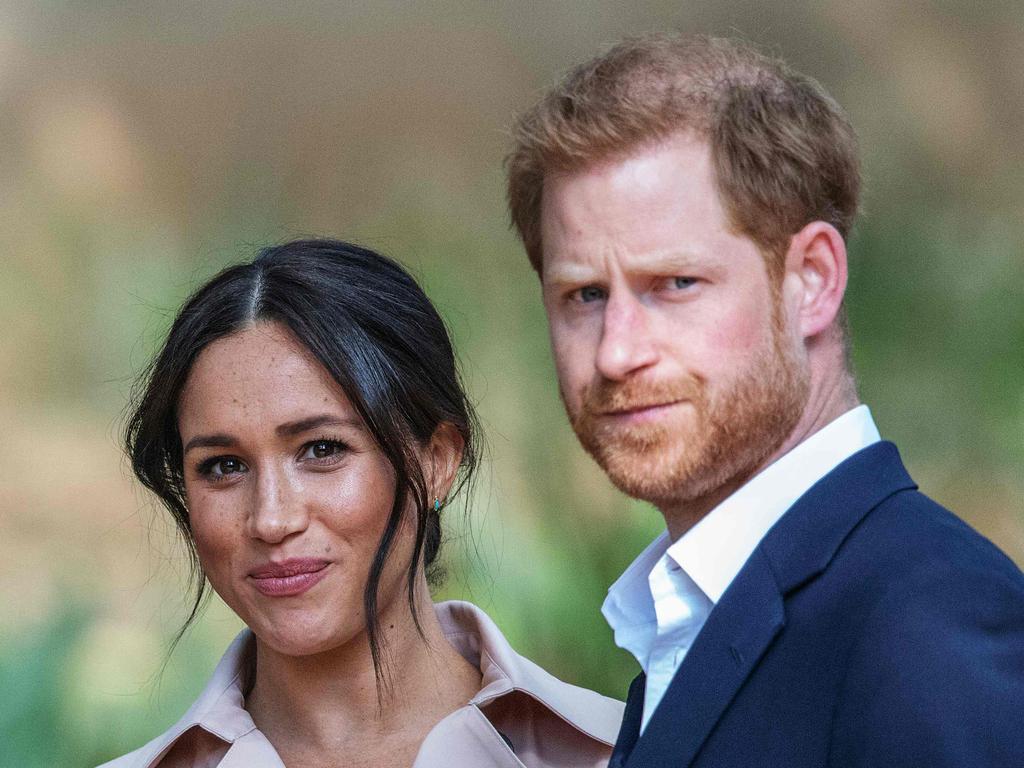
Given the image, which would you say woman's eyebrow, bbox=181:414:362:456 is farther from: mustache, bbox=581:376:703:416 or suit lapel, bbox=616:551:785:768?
suit lapel, bbox=616:551:785:768

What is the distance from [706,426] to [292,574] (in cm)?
107

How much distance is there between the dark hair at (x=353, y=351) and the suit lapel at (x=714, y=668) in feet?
3.40

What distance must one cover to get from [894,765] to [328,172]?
12.2ft

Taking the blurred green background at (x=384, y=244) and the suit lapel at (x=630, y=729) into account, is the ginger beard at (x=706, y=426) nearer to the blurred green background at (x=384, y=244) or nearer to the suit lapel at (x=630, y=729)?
the suit lapel at (x=630, y=729)

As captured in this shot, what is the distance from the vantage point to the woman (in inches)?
109

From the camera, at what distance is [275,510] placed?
2717 mm

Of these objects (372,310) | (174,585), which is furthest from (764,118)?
(174,585)

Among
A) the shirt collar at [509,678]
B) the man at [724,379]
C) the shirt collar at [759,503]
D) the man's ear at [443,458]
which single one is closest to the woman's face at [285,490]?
the man's ear at [443,458]

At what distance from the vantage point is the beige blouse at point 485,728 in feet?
9.34

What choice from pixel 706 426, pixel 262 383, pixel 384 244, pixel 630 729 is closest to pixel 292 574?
pixel 262 383

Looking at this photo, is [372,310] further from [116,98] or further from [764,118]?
[116,98]

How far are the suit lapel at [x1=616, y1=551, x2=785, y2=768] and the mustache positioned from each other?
221mm

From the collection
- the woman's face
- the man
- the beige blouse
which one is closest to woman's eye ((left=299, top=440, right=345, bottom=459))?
the woman's face

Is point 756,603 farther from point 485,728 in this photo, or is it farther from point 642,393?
point 485,728
